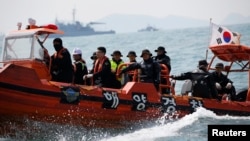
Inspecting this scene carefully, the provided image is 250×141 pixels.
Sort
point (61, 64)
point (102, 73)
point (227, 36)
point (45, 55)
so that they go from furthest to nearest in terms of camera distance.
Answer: point (227, 36)
point (102, 73)
point (45, 55)
point (61, 64)

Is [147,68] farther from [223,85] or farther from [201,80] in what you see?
[223,85]

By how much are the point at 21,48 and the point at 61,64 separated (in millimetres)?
933

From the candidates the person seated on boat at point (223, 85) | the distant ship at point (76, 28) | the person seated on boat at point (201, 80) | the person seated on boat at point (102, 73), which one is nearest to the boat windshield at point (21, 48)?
the person seated on boat at point (102, 73)

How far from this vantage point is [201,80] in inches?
509

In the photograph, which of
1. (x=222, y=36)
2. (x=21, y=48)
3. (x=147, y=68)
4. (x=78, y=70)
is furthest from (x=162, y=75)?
(x=21, y=48)

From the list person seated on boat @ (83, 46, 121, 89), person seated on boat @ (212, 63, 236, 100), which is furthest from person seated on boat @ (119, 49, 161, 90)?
person seated on boat @ (212, 63, 236, 100)

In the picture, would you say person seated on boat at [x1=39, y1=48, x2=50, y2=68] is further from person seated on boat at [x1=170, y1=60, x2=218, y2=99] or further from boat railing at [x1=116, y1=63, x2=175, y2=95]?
person seated on boat at [x1=170, y1=60, x2=218, y2=99]

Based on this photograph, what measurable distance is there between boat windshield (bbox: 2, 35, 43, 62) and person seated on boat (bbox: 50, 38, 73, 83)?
335 mm

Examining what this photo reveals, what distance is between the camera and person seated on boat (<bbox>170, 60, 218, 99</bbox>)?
12891mm

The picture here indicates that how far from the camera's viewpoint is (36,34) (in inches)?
447

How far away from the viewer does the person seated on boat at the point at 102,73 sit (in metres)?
11.6

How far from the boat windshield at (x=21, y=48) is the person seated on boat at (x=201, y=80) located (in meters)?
3.31

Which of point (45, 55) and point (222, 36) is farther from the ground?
point (222, 36)

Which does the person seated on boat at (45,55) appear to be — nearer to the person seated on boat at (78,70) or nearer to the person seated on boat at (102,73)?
the person seated on boat at (78,70)
